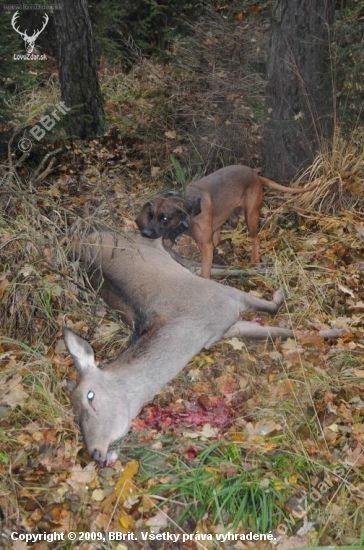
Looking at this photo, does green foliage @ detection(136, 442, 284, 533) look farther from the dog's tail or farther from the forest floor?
the dog's tail

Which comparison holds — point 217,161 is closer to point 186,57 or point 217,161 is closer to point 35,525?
point 186,57

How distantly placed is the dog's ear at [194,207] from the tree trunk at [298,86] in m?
1.71

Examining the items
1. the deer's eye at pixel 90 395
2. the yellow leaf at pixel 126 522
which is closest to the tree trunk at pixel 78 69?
the deer's eye at pixel 90 395

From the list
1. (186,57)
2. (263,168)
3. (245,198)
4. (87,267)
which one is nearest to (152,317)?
(87,267)

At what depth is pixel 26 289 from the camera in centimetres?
540

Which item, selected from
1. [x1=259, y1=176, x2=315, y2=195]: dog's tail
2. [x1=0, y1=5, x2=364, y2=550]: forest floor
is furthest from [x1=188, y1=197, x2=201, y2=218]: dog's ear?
[x1=259, y1=176, x2=315, y2=195]: dog's tail

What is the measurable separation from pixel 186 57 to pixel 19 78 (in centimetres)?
205

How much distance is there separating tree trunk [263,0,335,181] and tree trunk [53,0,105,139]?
281 cm

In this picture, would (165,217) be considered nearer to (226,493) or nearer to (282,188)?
(282,188)

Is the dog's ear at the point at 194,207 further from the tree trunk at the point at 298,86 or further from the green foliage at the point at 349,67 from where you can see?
the green foliage at the point at 349,67

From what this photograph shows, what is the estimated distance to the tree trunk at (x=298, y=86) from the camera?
7.06 m

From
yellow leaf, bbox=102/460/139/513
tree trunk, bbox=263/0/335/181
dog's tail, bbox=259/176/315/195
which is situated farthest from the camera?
tree trunk, bbox=263/0/335/181

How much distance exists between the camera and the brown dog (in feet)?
20.1

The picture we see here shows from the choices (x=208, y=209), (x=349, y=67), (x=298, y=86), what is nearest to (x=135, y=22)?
(x=298, y=86)
